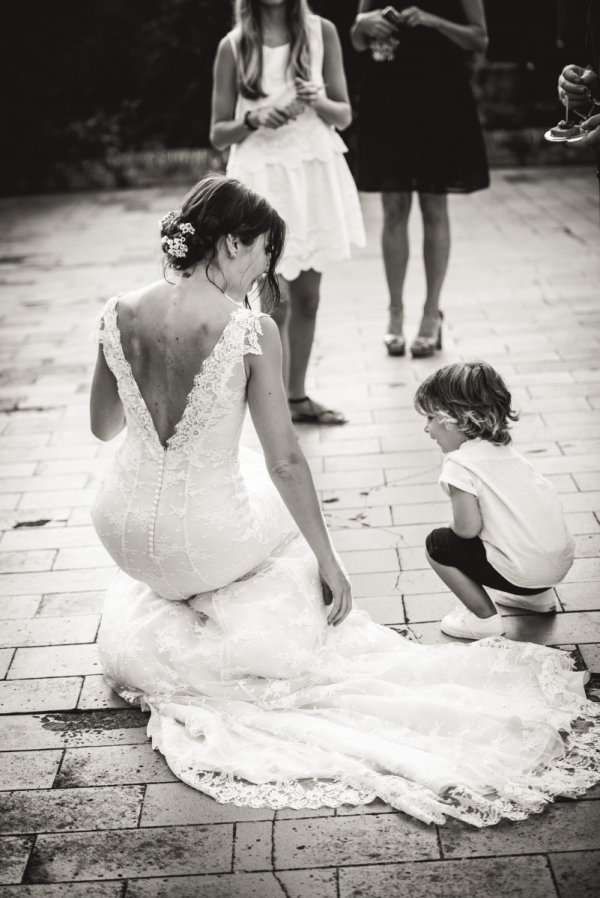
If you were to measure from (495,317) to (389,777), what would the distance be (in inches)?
158

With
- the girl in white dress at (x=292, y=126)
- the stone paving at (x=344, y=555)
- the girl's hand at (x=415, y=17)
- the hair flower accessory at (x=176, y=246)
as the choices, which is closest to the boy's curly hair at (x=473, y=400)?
the stone paving at (x=344, y=555)

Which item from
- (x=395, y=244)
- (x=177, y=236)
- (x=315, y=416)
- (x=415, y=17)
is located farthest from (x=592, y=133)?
(x=395, y=244)

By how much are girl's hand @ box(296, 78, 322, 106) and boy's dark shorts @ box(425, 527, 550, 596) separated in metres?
2.16

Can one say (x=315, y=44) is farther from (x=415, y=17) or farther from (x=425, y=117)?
(x=425, y=117)

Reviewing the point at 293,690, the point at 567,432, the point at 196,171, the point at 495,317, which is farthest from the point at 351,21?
the point at 293,690

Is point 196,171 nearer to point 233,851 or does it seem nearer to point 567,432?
point 567,432

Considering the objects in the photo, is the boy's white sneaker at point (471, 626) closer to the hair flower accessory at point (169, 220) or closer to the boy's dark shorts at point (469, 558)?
the boy's dark shorts at point (469, 558)

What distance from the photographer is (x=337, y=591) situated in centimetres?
281

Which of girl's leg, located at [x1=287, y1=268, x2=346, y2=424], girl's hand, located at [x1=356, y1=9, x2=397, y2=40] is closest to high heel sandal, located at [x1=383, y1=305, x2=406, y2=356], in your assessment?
girl's leg, located at [x1=287, y1=268, x2=346, y2=424]

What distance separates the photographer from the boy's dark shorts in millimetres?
2955

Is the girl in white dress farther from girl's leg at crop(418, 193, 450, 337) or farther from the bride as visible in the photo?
the bride

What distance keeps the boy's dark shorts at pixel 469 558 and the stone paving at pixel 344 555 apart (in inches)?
6.0

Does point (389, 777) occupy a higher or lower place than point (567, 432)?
higher

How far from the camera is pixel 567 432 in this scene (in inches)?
174
